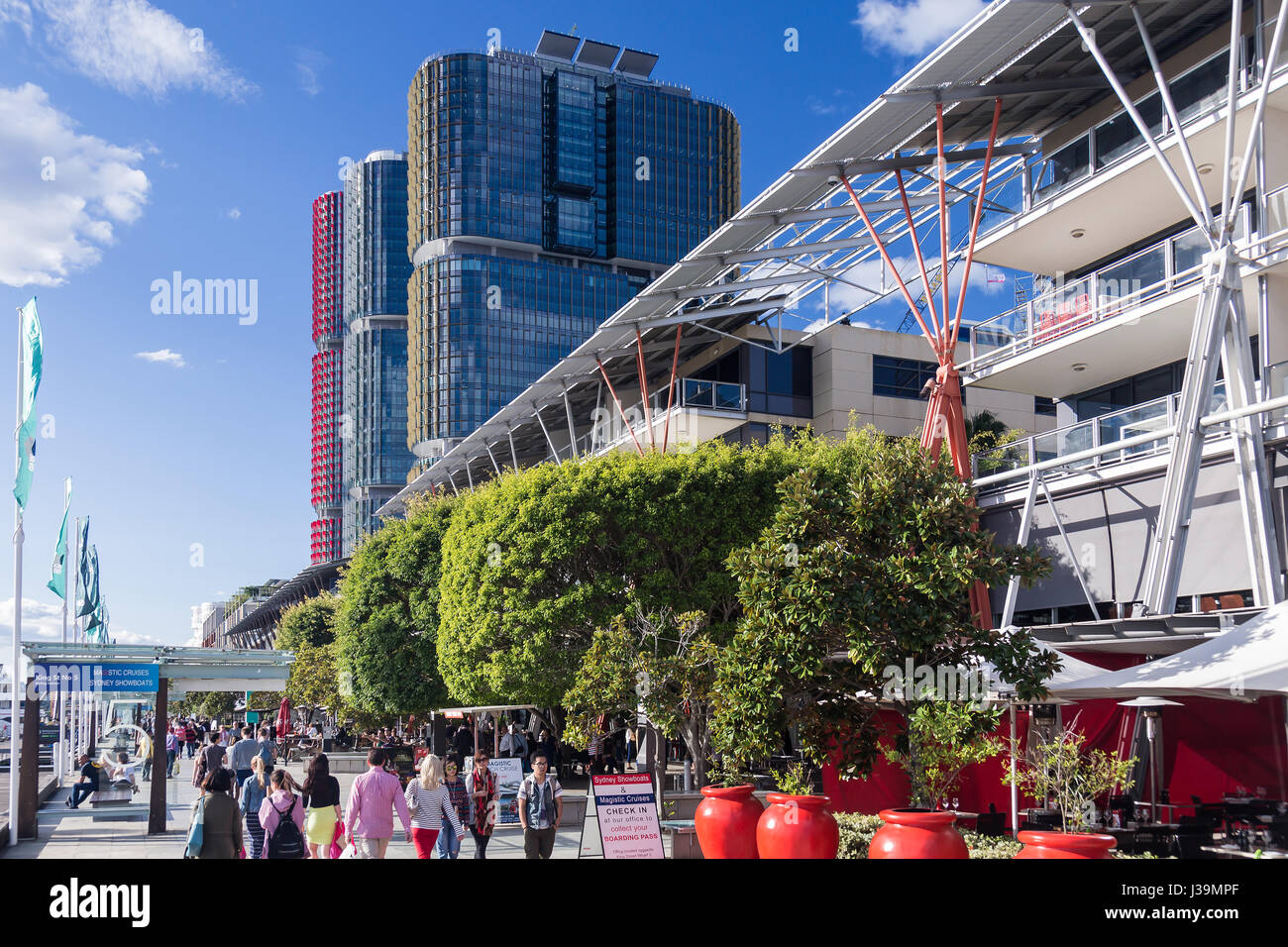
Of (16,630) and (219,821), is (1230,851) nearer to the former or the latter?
(219,821)

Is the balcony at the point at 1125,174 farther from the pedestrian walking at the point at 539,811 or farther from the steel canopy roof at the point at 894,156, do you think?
the pedestrian walking at the point at 539,811

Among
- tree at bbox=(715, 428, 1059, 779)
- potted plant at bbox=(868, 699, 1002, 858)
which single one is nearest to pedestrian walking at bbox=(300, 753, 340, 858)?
tree at bbox=(715, 428, 1059, 779)

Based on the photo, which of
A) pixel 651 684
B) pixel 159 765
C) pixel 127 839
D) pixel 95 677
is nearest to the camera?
pixel 651 684

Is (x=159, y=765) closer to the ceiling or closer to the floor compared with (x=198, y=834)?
closer to the floor

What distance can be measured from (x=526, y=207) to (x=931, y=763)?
537ft

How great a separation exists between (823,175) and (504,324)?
14072cm

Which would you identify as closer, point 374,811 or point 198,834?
point 198,834

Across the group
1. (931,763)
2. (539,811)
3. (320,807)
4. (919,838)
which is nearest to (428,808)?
(320,807)

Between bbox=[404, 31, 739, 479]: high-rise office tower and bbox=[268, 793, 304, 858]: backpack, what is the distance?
5982 inches

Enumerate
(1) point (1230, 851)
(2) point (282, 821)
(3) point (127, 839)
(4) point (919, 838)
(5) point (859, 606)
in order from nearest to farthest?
(4) point (919, 838) → (2) point (282, 821) → (1) point (1230, 851) → (5) point (859, 606) → (3) point (127, 839)

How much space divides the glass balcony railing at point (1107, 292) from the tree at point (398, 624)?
2012cm

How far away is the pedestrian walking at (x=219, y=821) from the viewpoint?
40.2ft

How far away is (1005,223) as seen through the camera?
28156 millimetres

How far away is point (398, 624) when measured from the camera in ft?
136
